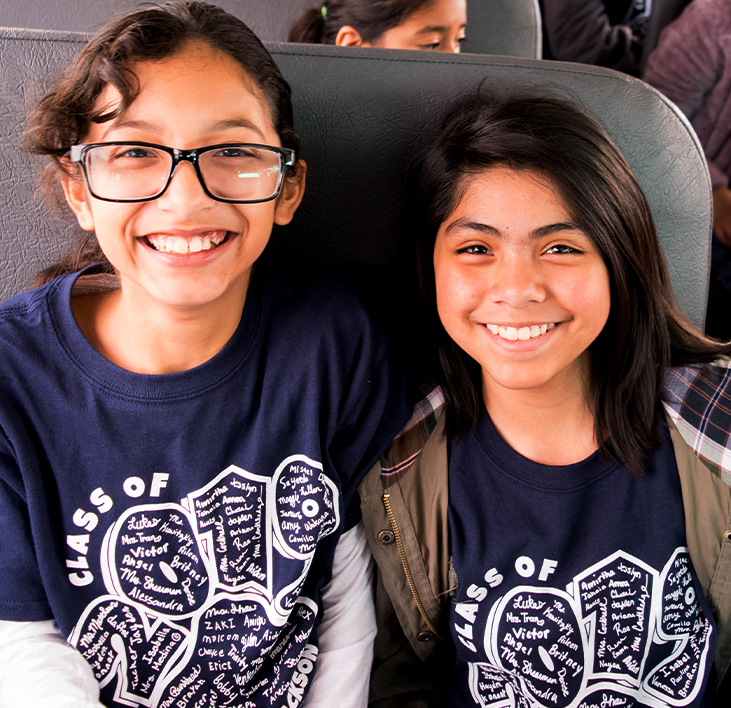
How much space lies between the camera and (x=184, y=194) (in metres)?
0.78

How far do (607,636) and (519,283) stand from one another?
0.50 metres

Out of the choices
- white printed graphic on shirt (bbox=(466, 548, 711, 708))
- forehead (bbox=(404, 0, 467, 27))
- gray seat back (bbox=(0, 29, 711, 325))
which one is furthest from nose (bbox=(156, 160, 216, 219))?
forehead (bbox=(404, 0, 467, 27))

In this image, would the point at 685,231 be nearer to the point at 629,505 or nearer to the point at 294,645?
the point at 629,505

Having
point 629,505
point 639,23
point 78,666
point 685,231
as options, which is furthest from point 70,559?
point 639,23

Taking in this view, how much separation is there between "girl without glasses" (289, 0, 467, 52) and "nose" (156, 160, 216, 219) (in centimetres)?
99

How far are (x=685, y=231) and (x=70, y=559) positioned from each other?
3.22 feet

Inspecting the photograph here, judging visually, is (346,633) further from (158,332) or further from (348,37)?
(348,37)

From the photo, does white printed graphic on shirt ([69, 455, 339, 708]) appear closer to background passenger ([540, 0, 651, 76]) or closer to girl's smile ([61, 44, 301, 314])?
girl's smile ([61, 44, 301, 314])

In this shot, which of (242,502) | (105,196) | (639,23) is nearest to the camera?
(105,196)

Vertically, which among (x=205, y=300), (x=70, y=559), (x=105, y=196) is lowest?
(x=70, y=559)

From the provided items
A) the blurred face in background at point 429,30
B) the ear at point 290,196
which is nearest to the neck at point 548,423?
the ear at point 290,196

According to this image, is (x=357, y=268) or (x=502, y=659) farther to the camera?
(x=357, y=268)

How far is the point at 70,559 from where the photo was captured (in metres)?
0.86

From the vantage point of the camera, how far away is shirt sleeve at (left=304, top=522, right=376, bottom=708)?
3.19ft
